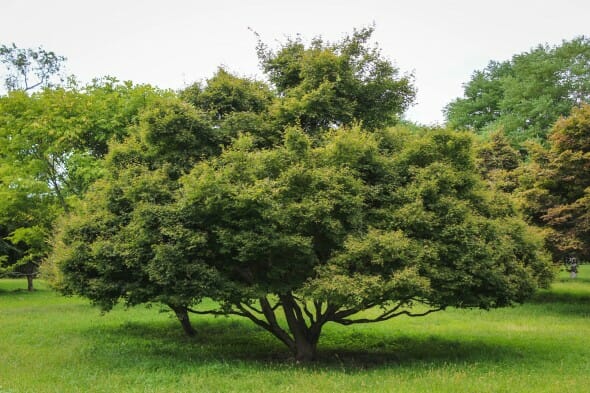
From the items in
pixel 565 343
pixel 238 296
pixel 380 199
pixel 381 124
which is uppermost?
pixel 381 124

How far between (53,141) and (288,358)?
59.1ft

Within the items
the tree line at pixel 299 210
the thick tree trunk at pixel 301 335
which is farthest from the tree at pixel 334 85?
the thick tree trunk at pixel 301 335

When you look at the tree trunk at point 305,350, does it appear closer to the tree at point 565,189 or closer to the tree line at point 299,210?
the tree line at point 299,210

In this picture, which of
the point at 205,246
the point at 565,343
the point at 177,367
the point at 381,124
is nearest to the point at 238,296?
the point at 205,246

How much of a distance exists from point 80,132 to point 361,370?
61.9 feet

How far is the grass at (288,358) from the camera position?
1049 centimetres

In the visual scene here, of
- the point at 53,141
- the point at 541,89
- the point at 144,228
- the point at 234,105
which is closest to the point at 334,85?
the point at 234,105

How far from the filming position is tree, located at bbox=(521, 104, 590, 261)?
2267 cm

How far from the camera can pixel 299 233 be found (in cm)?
1147

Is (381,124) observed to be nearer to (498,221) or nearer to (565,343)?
(498,221)

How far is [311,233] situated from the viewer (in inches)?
467

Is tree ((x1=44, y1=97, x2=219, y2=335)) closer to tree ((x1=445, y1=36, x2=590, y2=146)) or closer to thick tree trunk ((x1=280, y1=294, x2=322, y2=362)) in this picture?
thick tree trunk ((x1=280, y1=294, x2=322, y2=362))

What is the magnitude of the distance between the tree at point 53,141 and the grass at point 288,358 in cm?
622

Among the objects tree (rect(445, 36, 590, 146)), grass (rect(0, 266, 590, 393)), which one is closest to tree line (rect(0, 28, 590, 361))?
grass (rect(0, 266, 590, 393))
